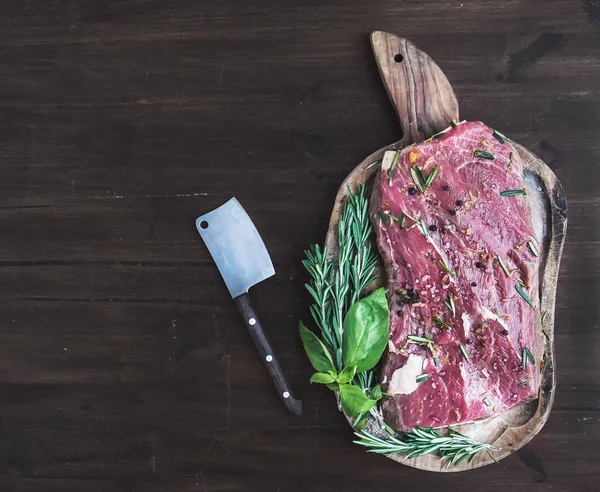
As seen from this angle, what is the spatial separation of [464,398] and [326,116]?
1059mm

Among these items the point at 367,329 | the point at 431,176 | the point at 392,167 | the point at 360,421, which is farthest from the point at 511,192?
the point at 360,421

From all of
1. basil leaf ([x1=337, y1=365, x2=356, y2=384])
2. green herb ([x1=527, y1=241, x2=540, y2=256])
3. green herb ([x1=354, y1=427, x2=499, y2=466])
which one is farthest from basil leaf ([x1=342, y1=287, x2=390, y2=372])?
green herb ([x1=527, y1=241, x2=540, y2=256])

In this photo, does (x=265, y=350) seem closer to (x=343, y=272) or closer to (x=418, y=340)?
(x=343, y=272)

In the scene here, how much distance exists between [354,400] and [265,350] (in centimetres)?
37

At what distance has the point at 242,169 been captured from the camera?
5.87 ft

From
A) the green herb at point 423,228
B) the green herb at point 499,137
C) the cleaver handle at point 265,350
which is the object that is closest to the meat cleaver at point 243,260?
the cleaver handle at point 265,350

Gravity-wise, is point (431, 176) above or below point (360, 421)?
above

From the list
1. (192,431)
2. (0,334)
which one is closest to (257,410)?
(192,431)

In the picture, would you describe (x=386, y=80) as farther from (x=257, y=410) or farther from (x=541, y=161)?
(x=257, y=410)

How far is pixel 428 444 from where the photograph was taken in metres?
1.60

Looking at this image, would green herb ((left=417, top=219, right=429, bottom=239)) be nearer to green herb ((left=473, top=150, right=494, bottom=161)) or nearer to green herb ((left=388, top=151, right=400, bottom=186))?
green herb ((left=388, top=151, right=400, bottom=186))

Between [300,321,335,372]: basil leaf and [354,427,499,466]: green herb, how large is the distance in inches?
9.2

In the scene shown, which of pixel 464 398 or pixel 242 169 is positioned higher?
pixel 242 169

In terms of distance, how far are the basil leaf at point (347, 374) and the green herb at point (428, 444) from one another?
0.58ft
